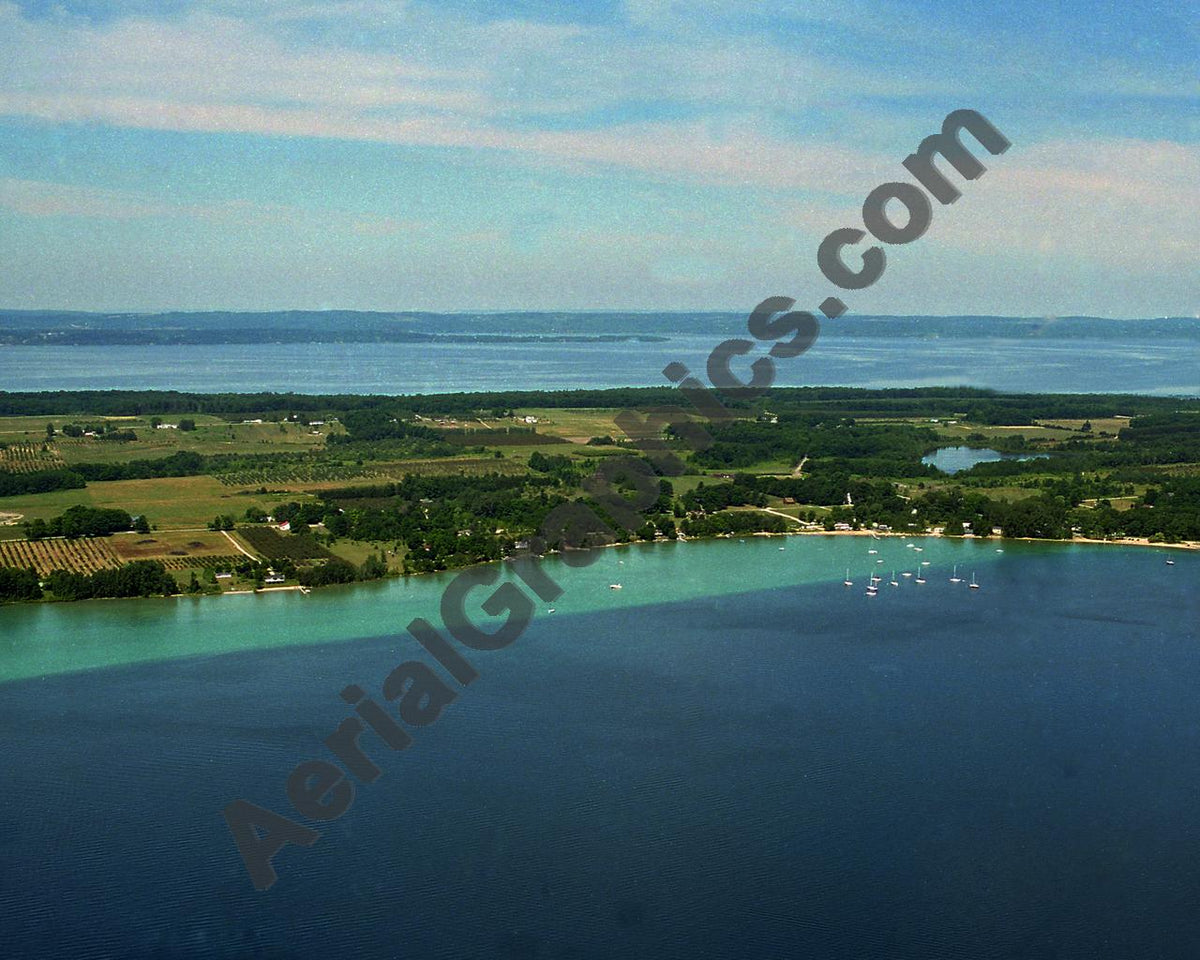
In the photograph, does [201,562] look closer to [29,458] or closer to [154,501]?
[154,501]

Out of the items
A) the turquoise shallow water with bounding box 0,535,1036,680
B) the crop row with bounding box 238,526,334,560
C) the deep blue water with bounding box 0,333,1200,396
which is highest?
the deep blue water with bounding box 0,333,1200,396

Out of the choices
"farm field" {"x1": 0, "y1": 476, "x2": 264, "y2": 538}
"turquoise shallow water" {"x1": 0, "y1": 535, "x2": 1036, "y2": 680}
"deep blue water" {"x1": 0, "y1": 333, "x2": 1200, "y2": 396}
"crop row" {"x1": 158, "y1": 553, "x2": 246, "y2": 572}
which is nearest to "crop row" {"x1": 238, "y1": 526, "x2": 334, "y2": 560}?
"crop row" {"x1": 158, "y1": 553, "x2": 246, "y2": 572}

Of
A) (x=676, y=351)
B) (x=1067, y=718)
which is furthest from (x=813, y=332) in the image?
(x=676, y=351)

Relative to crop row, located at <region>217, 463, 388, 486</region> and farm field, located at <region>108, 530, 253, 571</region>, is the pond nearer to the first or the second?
crop row, located at <region>217, 463, 388, 486</region>

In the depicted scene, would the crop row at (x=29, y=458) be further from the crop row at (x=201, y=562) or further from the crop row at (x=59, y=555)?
the crop row at (x=201, y=562)

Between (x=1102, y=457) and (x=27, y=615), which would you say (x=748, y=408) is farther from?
(x=27, y=615)

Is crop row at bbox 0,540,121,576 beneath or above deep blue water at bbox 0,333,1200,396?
beneath

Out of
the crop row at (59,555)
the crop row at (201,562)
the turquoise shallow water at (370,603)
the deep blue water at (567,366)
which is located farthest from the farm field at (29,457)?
the deep blue water at (567,366)

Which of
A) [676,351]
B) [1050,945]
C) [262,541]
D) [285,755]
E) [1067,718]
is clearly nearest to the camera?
[1050,945]
